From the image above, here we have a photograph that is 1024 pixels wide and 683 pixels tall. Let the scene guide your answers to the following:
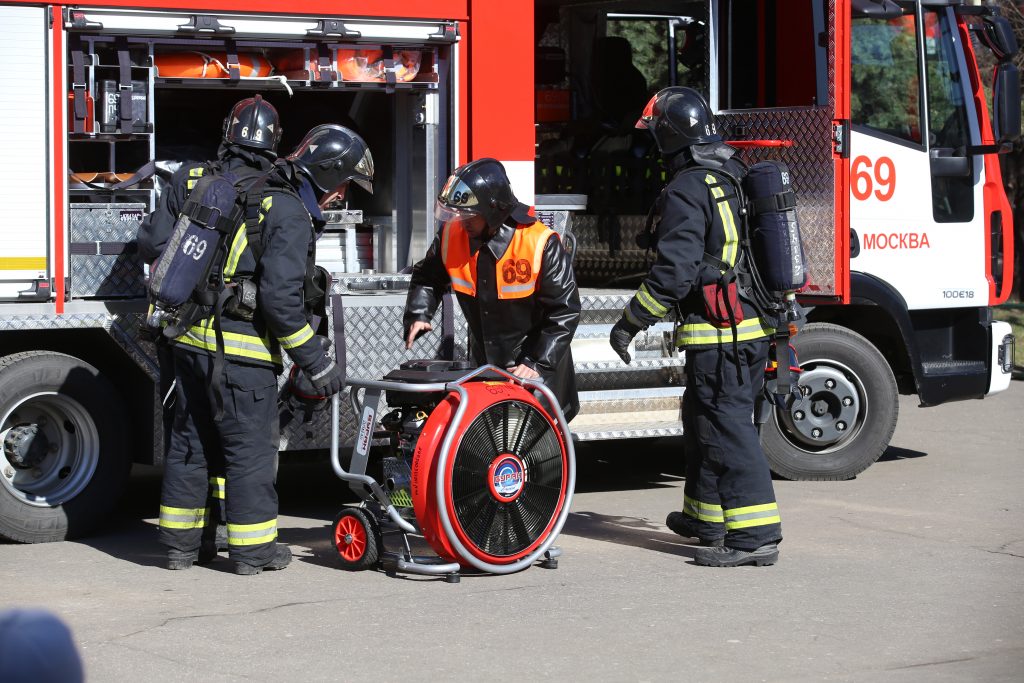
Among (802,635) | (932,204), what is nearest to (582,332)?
(932,204)

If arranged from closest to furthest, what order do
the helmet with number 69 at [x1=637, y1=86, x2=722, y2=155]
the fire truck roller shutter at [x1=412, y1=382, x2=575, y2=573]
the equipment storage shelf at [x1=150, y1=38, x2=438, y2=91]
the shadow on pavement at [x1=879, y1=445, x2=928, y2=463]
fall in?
the fire truck roller shutter at [x1=412, y1=382, x2=575, y2=573]
the helmet with number 69 at [x1=637, y1=86, x2=722, y2=155]
the equipment storage shelf at [x1=150, y1=38, x2=438, y2=91]
the shadow on pavement at [x1=879, y1=445, x2=928, y2=463]

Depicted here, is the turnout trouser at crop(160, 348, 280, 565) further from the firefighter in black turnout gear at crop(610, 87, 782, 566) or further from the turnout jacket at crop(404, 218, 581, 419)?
the firefighter in black turnout gear at crop(610, 87, 782, 566)

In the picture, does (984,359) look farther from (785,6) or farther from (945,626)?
(945,626)

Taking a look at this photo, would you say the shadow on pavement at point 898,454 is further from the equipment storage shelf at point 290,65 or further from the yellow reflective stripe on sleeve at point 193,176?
the yellow reflective stripe on sleeve at point 193,176

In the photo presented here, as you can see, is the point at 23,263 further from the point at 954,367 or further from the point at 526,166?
the point at 954,367

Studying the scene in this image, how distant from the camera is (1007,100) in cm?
738

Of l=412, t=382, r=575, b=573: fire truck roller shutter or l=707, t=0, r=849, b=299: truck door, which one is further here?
l=707, t=0, r=849, b=299: truck door

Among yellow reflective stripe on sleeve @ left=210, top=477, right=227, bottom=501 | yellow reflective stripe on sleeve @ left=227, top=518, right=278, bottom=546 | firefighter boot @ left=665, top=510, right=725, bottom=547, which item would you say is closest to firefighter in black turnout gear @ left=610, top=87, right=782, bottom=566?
firefighter boot @ left=665, top=510, right=725, bottom=547

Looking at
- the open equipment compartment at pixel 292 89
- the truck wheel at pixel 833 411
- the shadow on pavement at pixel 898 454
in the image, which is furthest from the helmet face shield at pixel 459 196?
the shadow on pavement at pixel 898 454

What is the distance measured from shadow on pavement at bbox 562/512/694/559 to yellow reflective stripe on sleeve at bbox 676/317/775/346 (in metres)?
0.96

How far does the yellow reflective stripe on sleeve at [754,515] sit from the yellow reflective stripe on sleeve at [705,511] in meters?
0.24

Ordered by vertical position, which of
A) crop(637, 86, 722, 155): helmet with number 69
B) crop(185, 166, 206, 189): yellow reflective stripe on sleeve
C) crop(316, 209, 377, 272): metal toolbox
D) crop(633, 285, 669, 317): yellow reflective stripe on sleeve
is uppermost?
crop(637, 86, 722, 155): helmet with number 69

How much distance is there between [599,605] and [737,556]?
0.86m

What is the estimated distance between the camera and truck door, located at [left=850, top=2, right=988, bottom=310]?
7855 mm
